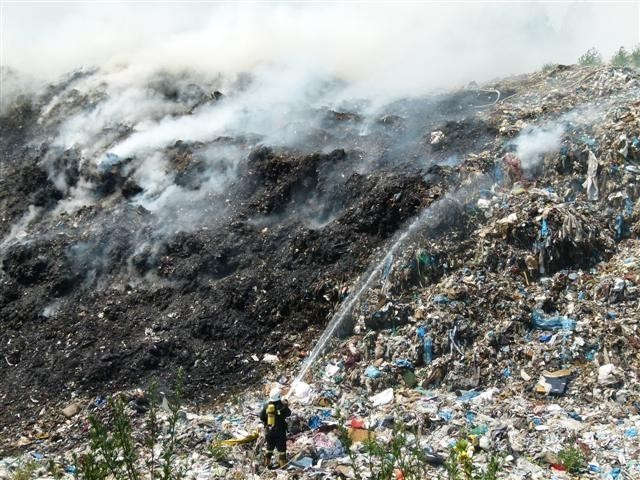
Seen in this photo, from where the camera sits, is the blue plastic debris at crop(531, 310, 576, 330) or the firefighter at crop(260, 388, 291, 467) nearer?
the firefighter at crop(260, 388, 291, 467)

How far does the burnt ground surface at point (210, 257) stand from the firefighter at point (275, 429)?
2360 mm

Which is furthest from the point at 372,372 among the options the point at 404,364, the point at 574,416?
the point at 574,416

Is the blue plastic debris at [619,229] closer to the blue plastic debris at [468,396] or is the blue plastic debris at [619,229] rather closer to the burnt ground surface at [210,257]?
the burnt ground surface at [210,257]

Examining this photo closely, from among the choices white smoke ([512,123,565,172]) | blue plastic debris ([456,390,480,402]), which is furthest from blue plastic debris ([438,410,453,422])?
white smoke ([512,123,565,172])

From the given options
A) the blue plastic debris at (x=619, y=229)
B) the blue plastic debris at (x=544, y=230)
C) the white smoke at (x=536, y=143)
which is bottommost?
the blue plastic debris at (x=619, y=229)

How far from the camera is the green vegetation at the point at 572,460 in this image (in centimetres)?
589

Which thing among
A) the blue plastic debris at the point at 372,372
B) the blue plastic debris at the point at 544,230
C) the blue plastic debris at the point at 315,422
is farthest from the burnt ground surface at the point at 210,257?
the blue plastic debris at the point at 544,230

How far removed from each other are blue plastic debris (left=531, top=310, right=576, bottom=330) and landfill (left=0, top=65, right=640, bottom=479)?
20mm

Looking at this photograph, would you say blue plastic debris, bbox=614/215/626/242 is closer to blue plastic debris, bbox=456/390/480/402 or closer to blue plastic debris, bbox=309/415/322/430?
blue plastic debris, bbox=456/390/480/402

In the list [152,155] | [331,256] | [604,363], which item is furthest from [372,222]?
[152,155]

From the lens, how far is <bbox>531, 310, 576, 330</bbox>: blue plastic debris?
799cm

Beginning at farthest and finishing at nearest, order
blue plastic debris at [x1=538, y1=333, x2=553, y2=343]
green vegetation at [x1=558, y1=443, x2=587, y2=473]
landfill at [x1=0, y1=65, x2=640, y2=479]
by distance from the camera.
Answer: blue plastic debris at [x1=538, y1=333, x2=553, y2=343]
landfill at [x1=0, y1=65, x2=640, y2=479]
green vegetation at [x1=558, y1=443, x2=587, y2=473]

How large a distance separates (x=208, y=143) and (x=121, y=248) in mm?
3157

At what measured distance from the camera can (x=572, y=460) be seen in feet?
19.3
